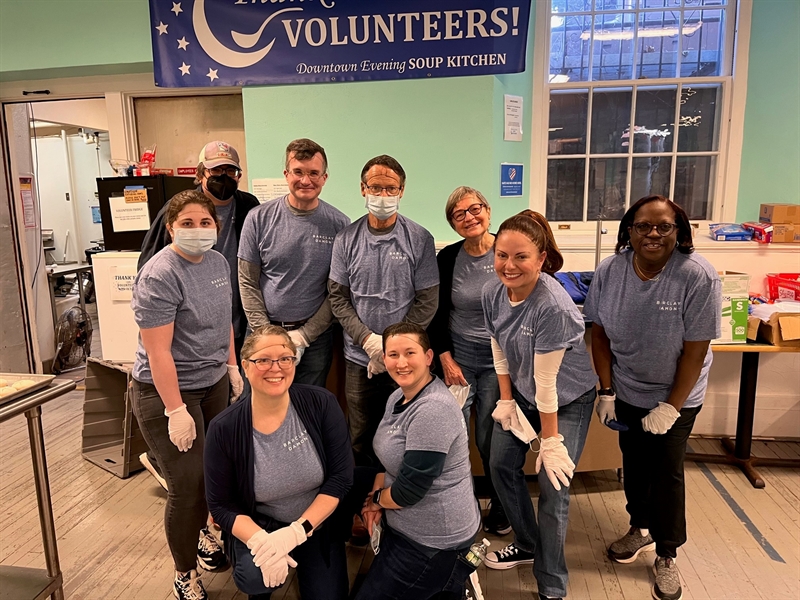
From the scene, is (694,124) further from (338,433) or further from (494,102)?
(338,433)

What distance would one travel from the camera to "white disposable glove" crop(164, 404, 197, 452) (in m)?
1.87

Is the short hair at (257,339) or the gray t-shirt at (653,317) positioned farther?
the gray t-shirt at (653,317)

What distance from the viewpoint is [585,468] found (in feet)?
8.98

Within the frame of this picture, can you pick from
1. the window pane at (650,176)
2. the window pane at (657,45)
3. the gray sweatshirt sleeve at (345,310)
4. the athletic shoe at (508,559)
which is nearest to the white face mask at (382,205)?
the gray sweatshirt sleeve at (345,310)

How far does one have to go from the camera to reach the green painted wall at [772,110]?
3.17 m

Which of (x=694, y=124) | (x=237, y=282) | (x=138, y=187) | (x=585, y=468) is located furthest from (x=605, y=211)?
(x=138, y=187)

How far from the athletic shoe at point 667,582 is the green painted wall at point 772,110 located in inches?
93.0

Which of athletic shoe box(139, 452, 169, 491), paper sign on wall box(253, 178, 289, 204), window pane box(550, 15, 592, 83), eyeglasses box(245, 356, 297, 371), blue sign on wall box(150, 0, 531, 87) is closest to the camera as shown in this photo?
eyeglasses box(245, 356, 297, 371)

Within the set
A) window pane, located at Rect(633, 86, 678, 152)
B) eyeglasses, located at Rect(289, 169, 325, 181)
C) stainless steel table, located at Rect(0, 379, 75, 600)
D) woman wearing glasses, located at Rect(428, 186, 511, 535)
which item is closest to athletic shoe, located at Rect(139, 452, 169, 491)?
stainless steel table, located at Rect(0, 379, 75, 600)

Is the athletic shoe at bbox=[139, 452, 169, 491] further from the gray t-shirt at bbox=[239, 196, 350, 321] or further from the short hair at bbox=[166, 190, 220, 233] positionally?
the short hair at bbox=[166, 190, 220, 233]

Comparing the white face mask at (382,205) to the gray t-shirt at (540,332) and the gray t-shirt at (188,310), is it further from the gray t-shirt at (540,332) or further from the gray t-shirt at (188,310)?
the gray t-shirt at (188,310)

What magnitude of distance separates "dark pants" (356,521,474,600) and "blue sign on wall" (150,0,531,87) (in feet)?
7.83

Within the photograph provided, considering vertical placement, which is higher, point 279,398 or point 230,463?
point 279,398

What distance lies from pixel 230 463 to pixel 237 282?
0.94 metres
